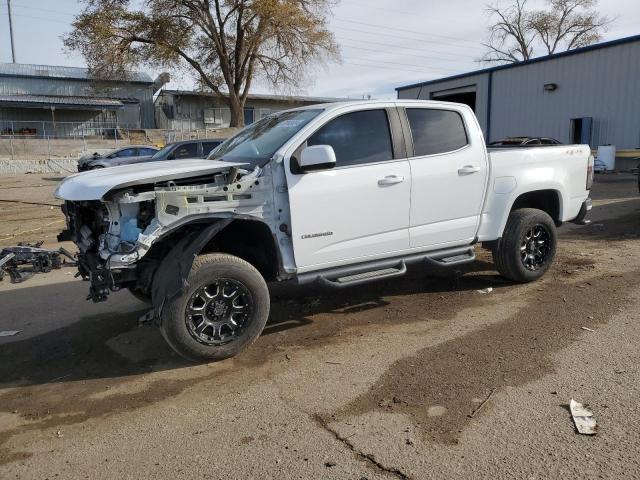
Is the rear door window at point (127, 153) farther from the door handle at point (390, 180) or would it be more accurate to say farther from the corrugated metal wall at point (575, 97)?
the door handle at point (390, 180)

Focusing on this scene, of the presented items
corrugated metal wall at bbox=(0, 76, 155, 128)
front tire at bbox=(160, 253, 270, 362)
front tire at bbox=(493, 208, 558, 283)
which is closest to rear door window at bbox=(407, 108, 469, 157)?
front tire at bbox=(493, 208, 558, 283)

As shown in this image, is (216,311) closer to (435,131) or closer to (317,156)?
(317,156)

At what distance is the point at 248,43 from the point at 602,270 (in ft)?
118

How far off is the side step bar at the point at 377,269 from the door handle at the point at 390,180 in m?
0.72

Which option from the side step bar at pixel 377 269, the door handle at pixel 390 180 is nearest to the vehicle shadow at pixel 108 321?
the side step bar at pixel 377 269

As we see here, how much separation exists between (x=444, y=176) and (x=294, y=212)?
5.49ft

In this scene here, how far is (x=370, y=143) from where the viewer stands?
4.92 m

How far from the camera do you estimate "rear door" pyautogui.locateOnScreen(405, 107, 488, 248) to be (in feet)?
16.8

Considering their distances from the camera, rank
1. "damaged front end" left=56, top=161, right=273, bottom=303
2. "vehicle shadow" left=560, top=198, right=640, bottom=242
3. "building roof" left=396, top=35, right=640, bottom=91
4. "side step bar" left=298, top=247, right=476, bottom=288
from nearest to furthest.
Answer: "damaged front end" left=56, top=161, right=273, bottom=303, "side step bar" left=298, top=247, right=476, bottom=288, "vehicle shadow" left=560, top=198, right=640, bottom=242, "building roof" left=396, top=35, right=640, bottom=91

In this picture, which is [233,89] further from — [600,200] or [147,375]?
[147,375]

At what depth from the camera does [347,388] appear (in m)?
3.81

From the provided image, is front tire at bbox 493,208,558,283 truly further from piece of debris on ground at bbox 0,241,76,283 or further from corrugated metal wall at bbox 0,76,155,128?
corrugated metal wall at bbox 0,76,155,128

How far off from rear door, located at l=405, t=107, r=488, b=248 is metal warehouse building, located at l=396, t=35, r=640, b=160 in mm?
19750

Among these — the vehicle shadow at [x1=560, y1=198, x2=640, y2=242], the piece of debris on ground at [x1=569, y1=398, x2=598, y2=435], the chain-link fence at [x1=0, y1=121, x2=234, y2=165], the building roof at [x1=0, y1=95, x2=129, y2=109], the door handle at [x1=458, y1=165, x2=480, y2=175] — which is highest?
the building roof at [x1=0, y1=95, x2=129, y2=109]
